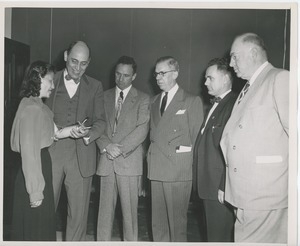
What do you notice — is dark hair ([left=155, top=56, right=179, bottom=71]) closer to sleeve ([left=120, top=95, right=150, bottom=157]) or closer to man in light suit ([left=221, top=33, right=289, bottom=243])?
sleeve ([left=120, top=95, right=150, bottom=157])

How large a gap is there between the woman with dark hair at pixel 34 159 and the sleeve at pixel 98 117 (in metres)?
0.28

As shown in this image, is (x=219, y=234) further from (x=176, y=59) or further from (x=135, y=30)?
(x=135, y=30)

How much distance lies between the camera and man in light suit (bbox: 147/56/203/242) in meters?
2.46

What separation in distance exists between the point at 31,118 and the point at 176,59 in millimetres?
966

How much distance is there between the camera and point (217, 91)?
2.41m

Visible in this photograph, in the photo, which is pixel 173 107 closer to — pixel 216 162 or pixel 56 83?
pixel 216 162

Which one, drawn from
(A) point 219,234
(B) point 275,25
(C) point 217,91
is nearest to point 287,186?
(A) point 219,234

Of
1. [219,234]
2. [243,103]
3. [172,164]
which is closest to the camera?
[243,103]

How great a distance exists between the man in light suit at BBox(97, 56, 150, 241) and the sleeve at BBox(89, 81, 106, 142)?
0.03 m

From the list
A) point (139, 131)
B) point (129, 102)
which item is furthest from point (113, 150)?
point (129, 102)

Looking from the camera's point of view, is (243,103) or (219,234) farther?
(219,234)

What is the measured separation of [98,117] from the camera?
8.38 feet

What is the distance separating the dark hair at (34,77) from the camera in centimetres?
230

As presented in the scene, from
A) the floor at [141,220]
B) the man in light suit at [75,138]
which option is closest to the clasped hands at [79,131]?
the man in light suit at [75,138]
